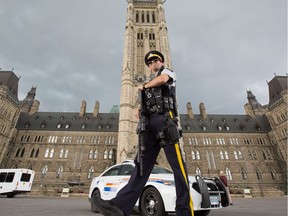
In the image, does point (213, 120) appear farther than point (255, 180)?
Yes

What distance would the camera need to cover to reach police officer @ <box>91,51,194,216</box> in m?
2.08

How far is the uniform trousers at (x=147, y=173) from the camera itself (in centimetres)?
206

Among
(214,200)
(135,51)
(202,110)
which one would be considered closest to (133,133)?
(135,51)

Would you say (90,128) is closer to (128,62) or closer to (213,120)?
(128,62)

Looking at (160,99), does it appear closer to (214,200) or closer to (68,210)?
(214,200)

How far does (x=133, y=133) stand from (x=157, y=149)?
90.1 ft

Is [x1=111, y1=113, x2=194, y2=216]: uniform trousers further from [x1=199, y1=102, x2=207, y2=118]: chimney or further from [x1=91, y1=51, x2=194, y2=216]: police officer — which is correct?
[x1=199, y1=102, x2=207, y2=118]: chimney

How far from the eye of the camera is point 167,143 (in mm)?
2254

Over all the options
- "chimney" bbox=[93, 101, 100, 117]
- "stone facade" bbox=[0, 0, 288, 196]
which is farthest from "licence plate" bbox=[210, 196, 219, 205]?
"chimney" bbox=[93, 101, 100, 117]

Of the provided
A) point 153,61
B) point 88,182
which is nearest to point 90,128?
point 88,182

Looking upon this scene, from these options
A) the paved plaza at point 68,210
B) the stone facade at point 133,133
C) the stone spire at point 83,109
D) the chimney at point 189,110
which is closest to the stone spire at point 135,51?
the stone facade at point 133,133

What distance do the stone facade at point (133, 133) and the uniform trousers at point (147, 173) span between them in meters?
27.4

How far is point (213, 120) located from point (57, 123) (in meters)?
41.3

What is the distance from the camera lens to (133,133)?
29547 millimetres
